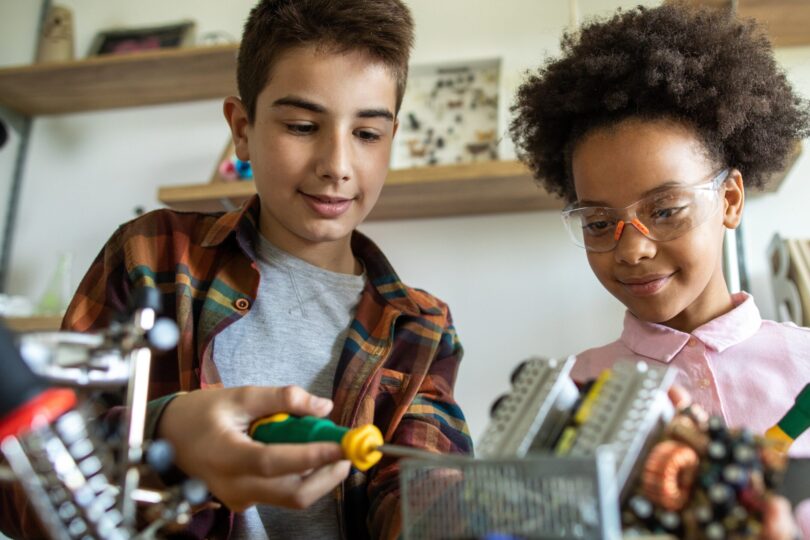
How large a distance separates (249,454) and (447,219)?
1.40 m

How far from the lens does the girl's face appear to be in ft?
3.26

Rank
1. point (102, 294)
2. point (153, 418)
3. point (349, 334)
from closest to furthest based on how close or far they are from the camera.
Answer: point (153, 418) → point (102, 294) → point (349, 334)

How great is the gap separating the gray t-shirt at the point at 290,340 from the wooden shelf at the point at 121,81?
1.04m

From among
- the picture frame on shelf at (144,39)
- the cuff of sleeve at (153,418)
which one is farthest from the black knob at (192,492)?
the picture frame on shelf at (144,39)

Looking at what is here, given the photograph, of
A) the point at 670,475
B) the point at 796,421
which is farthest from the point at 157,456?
the point at 796,421

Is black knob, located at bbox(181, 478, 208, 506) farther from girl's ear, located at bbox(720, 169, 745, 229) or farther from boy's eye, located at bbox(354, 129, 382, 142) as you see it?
girl's ear, located at bbox(720, 169, 745, 229)

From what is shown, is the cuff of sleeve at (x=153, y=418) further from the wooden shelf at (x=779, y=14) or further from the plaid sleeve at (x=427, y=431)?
the wooden shelf at (x=779, y=14)

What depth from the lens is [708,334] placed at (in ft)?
3.36

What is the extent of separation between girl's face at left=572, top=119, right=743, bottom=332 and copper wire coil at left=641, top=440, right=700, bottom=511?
56cm

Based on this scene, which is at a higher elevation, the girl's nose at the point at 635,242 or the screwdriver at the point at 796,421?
the girl's nose at the point at 635,242

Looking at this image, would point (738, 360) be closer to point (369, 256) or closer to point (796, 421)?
point (796, 421)

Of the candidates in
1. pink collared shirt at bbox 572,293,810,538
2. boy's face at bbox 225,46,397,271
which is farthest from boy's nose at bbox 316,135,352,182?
pink collared shirt at bbox 572,293,810,538

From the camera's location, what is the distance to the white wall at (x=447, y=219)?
70.4 inches

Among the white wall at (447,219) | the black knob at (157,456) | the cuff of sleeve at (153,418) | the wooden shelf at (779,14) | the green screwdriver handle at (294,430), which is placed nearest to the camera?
the black knob at (157,456)
